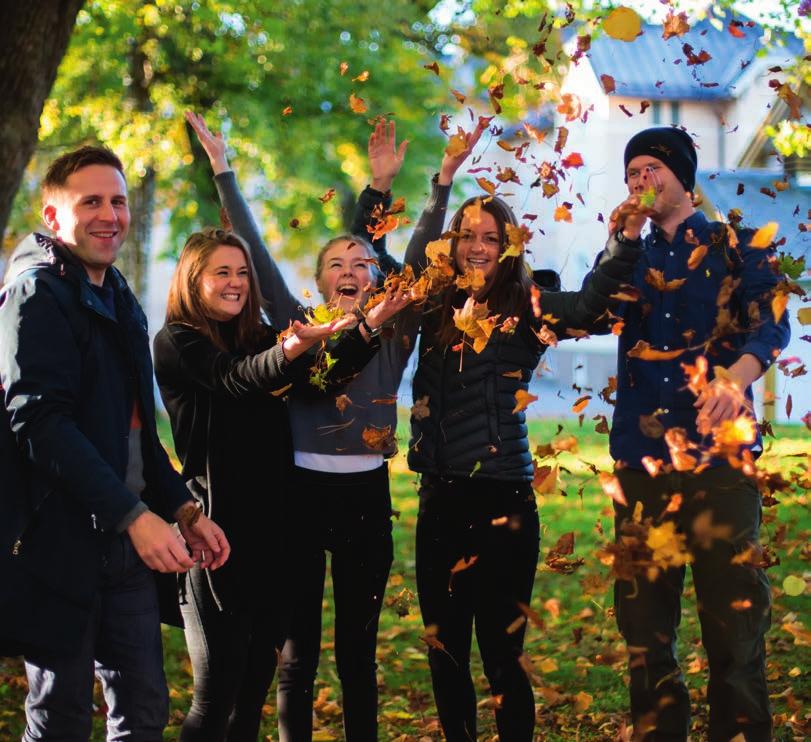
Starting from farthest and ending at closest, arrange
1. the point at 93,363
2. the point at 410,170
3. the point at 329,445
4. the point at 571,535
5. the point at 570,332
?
the point at 410,170, the point at 329,445, the point at 570,332, the point at 571,535, the point at 93,363

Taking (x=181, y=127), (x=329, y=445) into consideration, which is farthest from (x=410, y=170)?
(x=329, y=445)

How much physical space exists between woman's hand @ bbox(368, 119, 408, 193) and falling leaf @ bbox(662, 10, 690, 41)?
117 cm

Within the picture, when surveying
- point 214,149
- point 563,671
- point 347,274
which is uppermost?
point 214,149

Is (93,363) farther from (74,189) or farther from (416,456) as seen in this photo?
(416,456)

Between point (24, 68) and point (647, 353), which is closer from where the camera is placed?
point (647, 353)

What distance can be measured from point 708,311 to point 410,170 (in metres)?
16.1

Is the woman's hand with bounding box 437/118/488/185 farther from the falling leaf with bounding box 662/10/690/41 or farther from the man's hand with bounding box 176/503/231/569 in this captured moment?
the man's hand with bounding box 176/503/231/569

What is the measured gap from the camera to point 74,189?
335 centimetres

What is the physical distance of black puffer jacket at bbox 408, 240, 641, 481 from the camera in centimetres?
392

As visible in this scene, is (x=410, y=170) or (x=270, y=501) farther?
(x=410, y=170)

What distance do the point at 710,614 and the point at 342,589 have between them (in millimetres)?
1284

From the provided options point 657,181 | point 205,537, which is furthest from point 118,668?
point 657,181

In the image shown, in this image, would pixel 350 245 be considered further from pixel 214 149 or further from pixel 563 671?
pixel 563 671

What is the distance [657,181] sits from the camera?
3857mm
